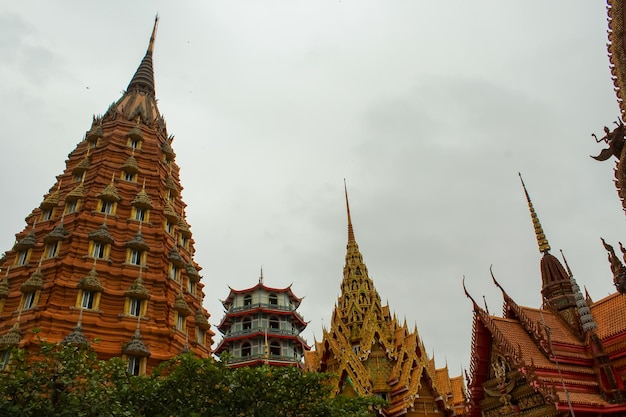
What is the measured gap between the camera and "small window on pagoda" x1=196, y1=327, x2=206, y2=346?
27.5 m

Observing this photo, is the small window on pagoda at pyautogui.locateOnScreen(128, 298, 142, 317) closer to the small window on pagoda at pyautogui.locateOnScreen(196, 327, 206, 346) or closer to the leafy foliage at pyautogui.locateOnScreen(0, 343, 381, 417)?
the small window on pagoda at pyautogui.locateOnScreen(196, 327, 206, 346)

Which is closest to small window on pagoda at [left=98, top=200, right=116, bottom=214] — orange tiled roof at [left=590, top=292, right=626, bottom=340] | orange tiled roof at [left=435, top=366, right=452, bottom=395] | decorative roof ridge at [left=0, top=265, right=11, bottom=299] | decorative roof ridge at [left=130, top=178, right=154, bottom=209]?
decorative roof ridge at [left=130, top=178, right=154, bottom=209]

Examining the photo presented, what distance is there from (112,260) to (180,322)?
4783 millimetres

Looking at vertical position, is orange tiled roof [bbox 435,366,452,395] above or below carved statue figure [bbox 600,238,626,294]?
above

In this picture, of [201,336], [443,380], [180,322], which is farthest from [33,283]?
[443,380]

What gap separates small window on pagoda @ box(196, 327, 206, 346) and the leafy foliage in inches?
466

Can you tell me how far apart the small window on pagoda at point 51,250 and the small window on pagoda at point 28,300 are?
2362mm

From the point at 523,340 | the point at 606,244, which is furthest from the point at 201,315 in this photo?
the point at 606,244

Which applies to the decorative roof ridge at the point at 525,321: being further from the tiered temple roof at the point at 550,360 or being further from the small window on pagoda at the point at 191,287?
the small window on pagoda at the point at 191,287

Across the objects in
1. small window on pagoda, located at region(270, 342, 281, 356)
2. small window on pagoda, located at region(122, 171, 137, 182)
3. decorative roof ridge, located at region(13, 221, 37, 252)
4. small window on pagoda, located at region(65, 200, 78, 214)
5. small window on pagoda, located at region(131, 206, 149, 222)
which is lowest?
decorative roof ridge, located at region(13, 221, 37, 252)

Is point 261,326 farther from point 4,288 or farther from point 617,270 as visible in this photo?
point 617,270

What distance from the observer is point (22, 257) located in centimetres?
2636

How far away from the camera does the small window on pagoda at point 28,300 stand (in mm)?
23281

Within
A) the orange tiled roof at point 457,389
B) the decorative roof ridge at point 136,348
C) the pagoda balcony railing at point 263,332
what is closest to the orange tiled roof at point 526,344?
the decorative roof ridge at point 136,348
